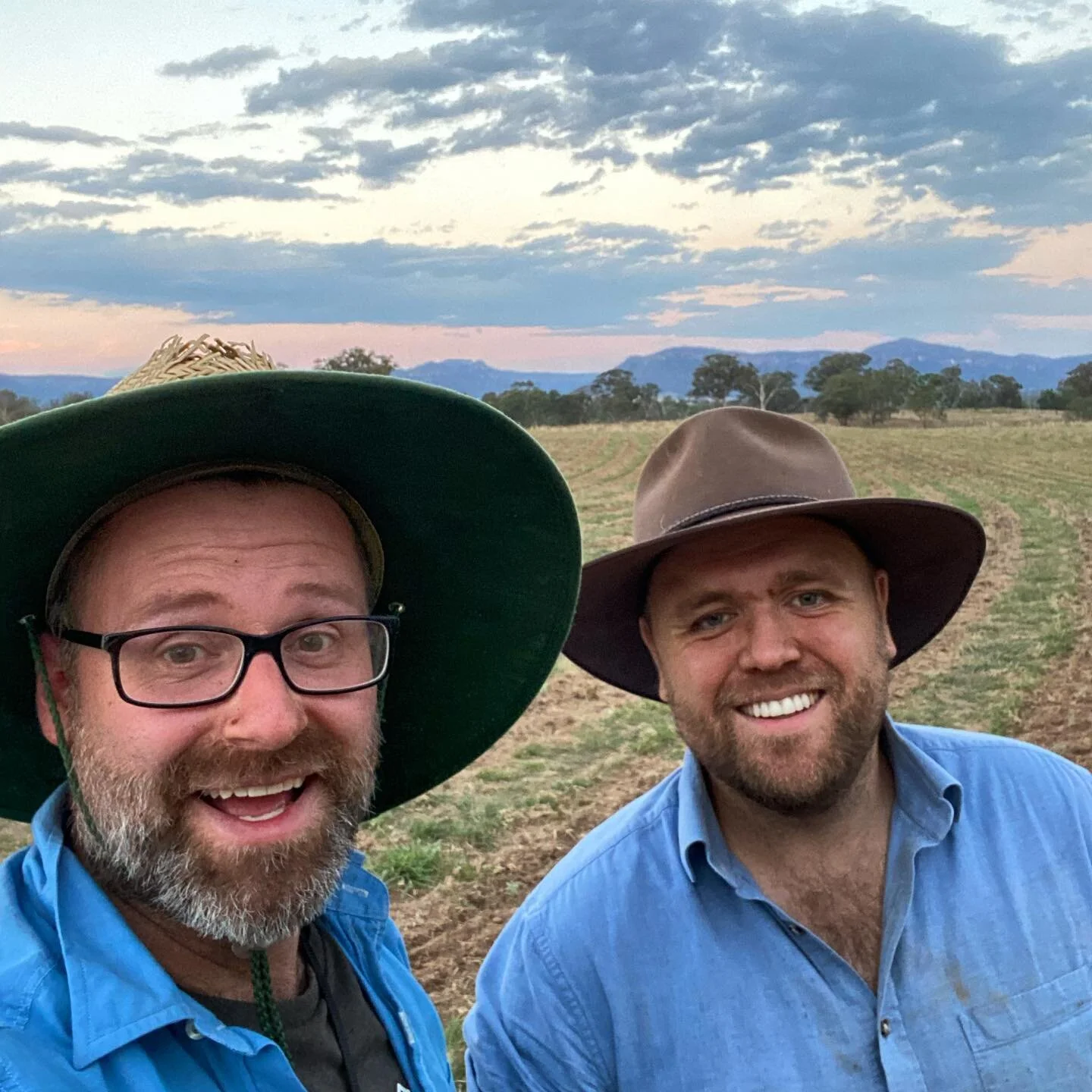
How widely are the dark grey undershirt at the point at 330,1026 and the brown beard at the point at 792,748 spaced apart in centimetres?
84

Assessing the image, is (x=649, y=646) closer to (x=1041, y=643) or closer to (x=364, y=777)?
(x=364, y=777)

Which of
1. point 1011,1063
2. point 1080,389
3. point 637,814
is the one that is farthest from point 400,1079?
point 1080,389

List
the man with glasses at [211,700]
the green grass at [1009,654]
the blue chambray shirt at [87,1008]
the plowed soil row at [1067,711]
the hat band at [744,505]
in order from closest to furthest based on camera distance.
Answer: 1. the blue chambray shirt at [87,1008]
2. the man with glasses at [211,700]
3. the hat band at [744,505]
4. the plowed soil row at [1067,711]
5. the green grass at [1009,654]

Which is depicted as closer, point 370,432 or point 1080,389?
point 370,432

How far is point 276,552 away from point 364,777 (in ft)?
1.33

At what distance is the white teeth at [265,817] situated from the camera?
5.49 feet

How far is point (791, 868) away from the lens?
2229 millimetres

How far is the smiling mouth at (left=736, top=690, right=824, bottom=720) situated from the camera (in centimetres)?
224

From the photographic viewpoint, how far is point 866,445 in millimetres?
41375

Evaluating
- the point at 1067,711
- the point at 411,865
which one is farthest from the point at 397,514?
the point at 1067,711

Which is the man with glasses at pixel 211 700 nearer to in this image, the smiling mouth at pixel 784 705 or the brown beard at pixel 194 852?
the brown beard at pixel 194 852

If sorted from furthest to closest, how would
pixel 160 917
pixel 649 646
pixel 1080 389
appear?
1. pixel 1080 389
2. pixel 649 646
3. pixel 160 917

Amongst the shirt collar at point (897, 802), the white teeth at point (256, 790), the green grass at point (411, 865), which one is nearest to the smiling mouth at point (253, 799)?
the white teeth at point (256, 790)

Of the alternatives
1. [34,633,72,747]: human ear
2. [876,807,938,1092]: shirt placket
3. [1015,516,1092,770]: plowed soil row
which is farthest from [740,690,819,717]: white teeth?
[1015,516,1092,770]: plowed soil row
